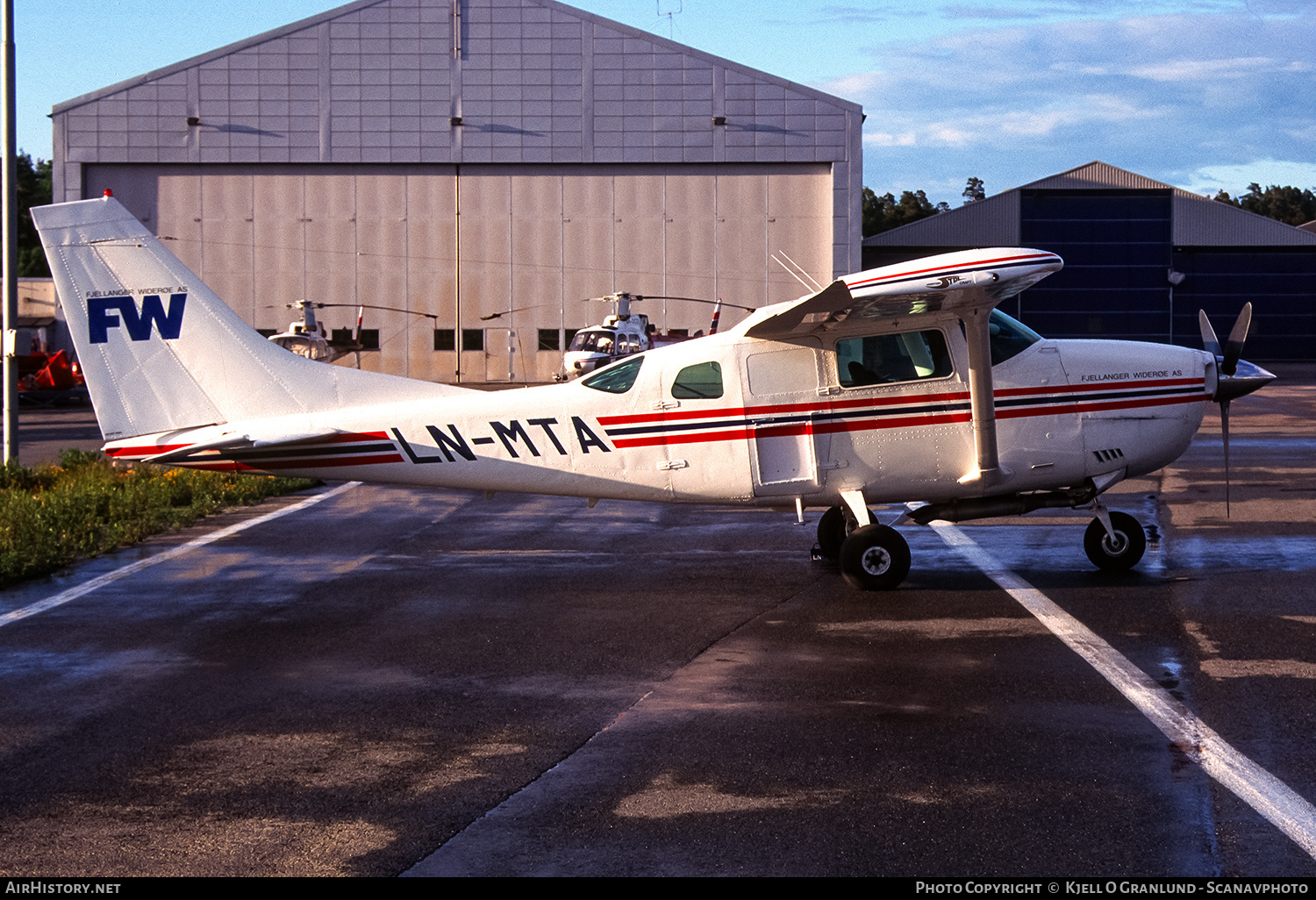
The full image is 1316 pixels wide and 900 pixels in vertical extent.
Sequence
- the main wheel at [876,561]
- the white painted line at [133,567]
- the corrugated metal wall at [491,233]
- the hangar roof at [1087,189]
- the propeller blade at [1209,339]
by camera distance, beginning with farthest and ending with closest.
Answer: the hangar roof at [1087,189] → the corrugated metal wall at [491,233] → the propeller blade at [1209,339] → the main wheel at [876,561] → the white painted line at [133,567]

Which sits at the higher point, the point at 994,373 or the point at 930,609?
the point at 994,373

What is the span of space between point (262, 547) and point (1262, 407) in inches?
1148

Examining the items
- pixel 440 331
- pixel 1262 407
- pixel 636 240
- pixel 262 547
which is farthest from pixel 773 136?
pixel 262 547

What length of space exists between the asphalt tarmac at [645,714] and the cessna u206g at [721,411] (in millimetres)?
874

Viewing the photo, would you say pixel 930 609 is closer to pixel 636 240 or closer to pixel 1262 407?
pixel 1262 407

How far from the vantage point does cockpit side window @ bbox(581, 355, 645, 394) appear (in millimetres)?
10727

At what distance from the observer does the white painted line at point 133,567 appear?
9984 millimetres

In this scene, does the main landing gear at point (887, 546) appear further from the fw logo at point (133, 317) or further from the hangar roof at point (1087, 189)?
the hangar roof at point (1087, 189)

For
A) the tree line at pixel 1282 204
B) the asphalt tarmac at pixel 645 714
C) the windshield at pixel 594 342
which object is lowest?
the asphalt tarmac at pixel 645 714

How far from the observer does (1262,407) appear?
34062 millimetres

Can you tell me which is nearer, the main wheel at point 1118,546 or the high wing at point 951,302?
the high wing at point 951,302

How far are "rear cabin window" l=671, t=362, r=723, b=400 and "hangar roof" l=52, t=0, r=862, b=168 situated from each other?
39458 mm

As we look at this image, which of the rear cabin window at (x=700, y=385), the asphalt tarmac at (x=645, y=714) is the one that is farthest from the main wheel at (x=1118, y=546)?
the rear cabin window at (x=700, y=385)

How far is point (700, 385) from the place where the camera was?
10.7 m
